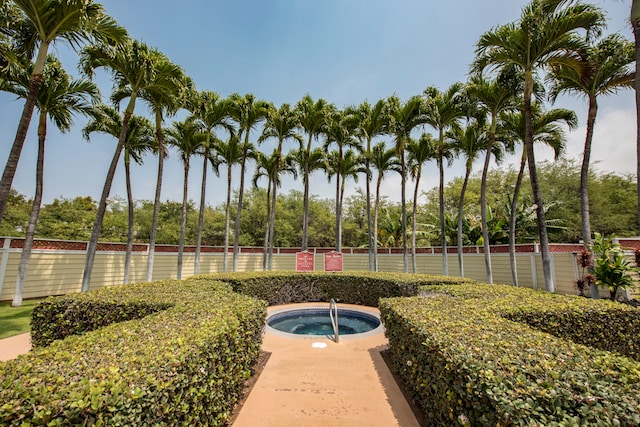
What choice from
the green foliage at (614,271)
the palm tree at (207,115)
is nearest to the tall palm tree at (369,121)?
the palm tree at (207,115)

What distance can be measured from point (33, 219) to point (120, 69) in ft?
19.4

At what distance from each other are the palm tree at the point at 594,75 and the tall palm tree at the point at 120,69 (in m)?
13.5

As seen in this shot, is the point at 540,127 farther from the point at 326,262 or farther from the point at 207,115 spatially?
the point at 207,115

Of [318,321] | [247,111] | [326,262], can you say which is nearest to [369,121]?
[247,111]

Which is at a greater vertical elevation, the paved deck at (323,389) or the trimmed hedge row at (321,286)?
the trimmed hedge row at (321,286)

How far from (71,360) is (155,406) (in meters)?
0.90

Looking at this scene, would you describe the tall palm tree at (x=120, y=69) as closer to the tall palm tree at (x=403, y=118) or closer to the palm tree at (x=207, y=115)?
the palm tree at (x=207, y=115)

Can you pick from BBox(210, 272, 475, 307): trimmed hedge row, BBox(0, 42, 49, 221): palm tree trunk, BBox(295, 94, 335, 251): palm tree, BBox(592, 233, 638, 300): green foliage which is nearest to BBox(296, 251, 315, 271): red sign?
BBox(210, 272, 475, 307): trimmed hedge row

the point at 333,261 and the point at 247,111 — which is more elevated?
the point at 247,111

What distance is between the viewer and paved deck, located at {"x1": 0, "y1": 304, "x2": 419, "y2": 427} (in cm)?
336

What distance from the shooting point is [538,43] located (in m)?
8.24

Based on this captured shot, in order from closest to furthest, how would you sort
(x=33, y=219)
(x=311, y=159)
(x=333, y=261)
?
(x=33, y=219) → (x=333, y=261) → (x=311, y=159)

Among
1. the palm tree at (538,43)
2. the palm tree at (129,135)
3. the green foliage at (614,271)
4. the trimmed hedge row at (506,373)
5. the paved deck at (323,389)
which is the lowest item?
the paved deck at (323,389)

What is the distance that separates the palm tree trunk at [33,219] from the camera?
29.2ft
